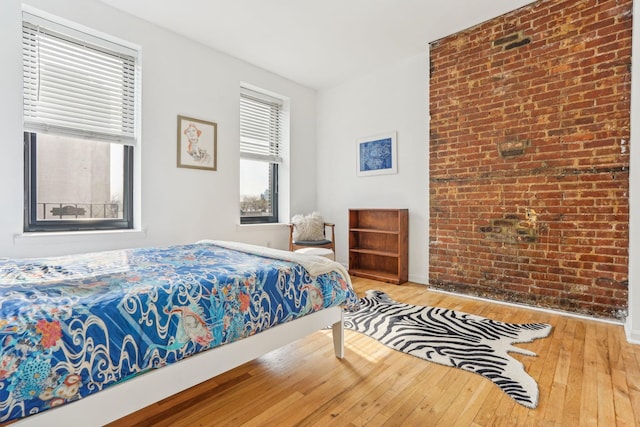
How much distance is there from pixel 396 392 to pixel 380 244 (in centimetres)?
268

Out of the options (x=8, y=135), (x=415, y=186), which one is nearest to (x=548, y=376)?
(x=415, y=186)

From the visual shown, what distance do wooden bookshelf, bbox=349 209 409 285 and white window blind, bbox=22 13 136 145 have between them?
2.83 meters

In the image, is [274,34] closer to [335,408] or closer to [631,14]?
[631,14]

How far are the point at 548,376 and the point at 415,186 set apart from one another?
244cm

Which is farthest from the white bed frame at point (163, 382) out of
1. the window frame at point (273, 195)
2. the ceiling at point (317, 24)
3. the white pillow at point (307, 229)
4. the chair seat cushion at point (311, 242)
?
the window frame at point (273, 195)

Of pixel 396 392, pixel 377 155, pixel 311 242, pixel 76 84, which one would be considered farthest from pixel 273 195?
pixel 396 392

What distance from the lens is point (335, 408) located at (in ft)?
4.92

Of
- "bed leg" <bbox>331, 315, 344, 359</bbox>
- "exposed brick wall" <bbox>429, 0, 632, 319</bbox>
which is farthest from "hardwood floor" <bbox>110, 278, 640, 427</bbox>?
"exposed brick wall" <bbox>429, 0, 632, 319</bbox>

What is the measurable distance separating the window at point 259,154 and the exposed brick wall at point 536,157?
2154mm

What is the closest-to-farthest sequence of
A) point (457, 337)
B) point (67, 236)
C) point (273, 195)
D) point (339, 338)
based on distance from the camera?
point (339, 338) → point (457, 337) → point (67, 236) → point (273, 195)

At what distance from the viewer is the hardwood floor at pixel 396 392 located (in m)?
1.42

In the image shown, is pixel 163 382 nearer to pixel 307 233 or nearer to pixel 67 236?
pixel 67 236

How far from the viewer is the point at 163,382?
3.89 feet

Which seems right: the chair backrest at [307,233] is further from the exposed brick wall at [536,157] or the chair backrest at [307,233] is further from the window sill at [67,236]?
the window sill at [67,236]
